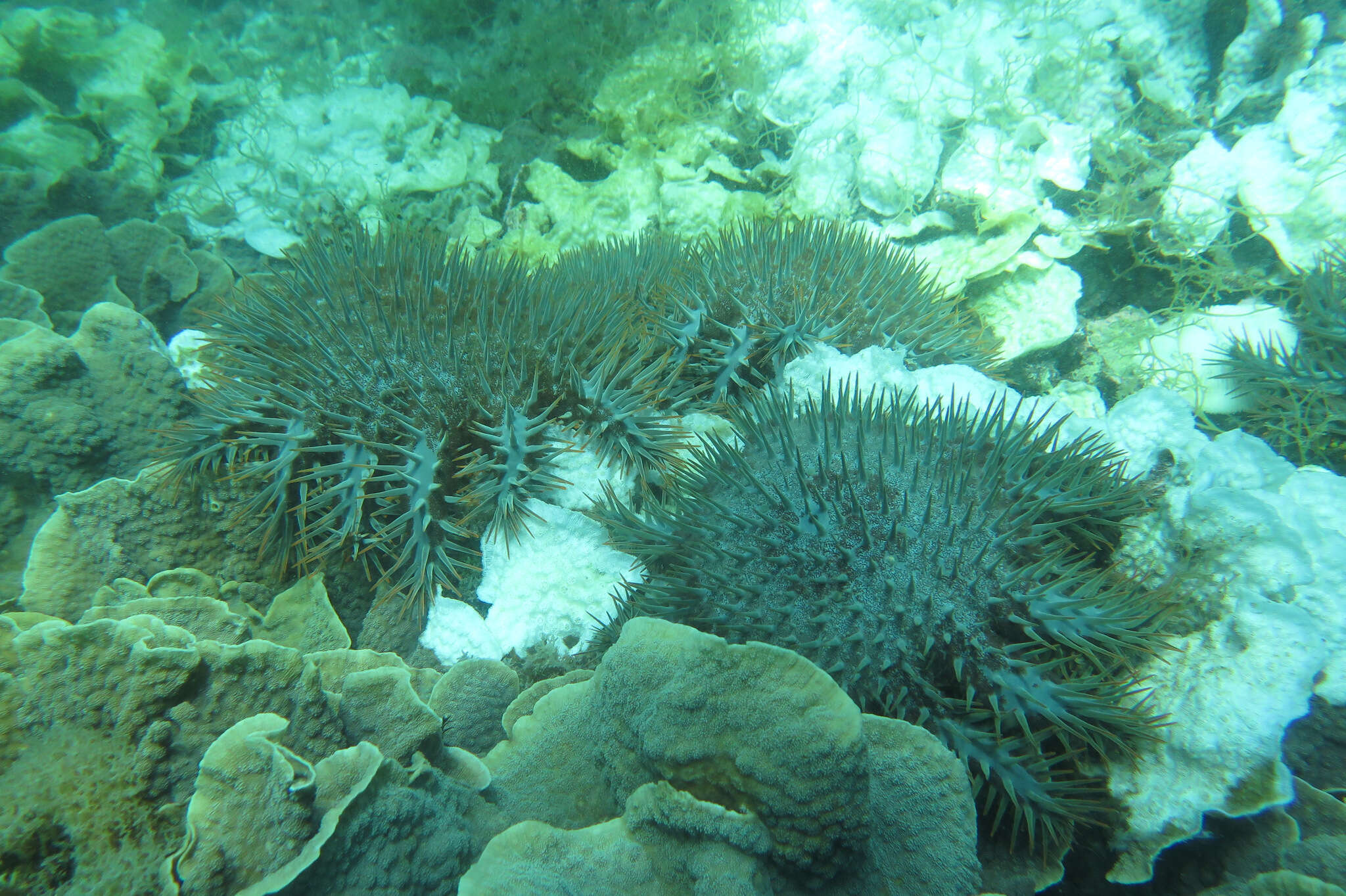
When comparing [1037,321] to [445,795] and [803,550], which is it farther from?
[445,795]

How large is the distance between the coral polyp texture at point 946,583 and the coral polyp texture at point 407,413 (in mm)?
580

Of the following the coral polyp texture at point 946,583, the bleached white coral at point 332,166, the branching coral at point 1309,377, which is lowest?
the coral polyp texture at point 946,583

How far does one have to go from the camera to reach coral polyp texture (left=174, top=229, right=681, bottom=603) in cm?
242

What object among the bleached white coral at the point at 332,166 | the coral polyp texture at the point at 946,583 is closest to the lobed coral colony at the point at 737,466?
the coral polyp texture at the point at 946,583

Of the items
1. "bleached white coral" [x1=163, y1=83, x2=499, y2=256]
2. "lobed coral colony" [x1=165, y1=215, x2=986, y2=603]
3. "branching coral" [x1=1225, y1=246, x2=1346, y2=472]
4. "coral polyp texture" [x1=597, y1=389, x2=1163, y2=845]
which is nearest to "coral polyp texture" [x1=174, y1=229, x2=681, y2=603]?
"lobed coral colony" [x1=165, y1=215, x2=986, y2=603]

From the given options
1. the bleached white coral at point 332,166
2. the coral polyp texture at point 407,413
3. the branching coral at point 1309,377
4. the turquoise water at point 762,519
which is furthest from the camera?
the bleached white coral at point 332,166

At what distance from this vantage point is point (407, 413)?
2.46 metres

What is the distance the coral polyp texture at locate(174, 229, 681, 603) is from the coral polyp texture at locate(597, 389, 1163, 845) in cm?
58

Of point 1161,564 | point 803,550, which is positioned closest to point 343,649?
point 803,550

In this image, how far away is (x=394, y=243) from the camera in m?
3.01

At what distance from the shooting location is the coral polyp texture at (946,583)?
174 centimetres

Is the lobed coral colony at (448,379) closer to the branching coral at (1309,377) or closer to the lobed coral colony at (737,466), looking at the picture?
the lobed coral colony at (737,466)

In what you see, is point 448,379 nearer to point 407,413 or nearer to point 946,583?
point 407,413

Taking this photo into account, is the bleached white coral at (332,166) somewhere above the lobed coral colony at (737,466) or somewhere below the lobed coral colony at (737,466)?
above
